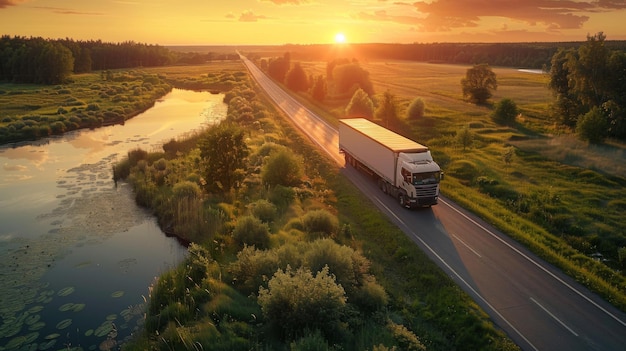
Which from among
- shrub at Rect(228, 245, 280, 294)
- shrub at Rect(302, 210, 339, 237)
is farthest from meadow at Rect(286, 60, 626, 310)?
shrub at Rect(228, 245, 280, 294)

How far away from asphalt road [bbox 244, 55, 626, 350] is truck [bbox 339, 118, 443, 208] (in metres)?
1.19

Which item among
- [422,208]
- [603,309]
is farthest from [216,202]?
[603,309]

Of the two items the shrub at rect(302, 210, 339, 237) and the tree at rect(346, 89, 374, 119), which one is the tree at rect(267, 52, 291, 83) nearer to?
the tree at rect(346, 89, 374, 119)

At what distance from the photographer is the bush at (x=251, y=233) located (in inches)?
973

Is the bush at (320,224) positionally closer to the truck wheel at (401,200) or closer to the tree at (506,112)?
the truck wheel at (401,200)

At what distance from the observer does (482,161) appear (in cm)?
4122

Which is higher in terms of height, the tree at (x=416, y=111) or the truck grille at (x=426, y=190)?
the tree at (x=416, y=111)

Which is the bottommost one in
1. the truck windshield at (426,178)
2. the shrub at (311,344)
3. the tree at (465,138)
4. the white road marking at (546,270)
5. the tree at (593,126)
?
the white road marking at (546,270)

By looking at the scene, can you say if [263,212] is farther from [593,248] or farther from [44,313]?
[593,248]

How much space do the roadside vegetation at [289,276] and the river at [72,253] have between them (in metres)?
2.07

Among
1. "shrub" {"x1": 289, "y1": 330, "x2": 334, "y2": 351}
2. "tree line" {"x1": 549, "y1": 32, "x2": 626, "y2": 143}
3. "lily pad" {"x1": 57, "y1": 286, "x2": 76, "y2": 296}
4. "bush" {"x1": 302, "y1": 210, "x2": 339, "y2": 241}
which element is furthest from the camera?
"tree line" {"x1": 549, "y1": 32, "x2": 626, "y2": 143}

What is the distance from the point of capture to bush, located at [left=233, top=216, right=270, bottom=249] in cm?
2470

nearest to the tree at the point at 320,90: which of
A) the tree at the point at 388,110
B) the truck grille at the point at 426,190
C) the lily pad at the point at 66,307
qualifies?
the tree at the point at 388,110

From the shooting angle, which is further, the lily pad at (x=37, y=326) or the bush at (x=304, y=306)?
the lily pad at (x=37, y=326)
